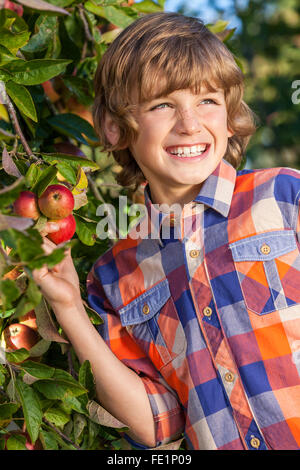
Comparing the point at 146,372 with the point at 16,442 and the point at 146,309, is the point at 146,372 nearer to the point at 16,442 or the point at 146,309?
the point at 146,309

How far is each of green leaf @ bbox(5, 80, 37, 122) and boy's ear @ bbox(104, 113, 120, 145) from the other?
0.43m

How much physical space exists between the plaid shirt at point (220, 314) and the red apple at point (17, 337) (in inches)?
8.2

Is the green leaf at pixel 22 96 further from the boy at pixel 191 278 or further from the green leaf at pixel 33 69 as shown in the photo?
the boy at pixel 191 278

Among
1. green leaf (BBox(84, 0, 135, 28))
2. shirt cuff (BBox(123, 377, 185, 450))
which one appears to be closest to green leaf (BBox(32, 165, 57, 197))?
shirt cuff (BBox(123, 377, 185, 450))

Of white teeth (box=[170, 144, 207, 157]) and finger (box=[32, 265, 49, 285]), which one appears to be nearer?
finger (box=[32, 265, 49, 285])

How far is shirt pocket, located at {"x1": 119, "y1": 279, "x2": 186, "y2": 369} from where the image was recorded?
1361mm

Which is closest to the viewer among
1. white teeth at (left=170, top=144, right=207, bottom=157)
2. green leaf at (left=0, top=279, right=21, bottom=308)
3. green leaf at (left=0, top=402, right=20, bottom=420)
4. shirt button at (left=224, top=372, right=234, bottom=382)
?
green leaf at (left=0, top=279, right=21, bottom=308)

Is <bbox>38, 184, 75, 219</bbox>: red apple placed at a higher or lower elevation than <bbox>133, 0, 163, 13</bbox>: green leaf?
lower

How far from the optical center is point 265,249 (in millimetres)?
1280

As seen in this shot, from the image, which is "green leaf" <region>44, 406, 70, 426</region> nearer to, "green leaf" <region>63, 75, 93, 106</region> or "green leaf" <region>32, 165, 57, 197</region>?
"green leaf" <region>32, 165, 57, 197</region>

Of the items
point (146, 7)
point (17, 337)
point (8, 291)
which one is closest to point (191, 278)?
point (17, 337)

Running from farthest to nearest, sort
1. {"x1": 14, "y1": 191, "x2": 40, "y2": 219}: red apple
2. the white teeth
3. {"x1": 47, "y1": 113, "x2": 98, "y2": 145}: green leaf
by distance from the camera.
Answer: {"x1": 47, "y1": 113, "x2": 98, "y2": 145}: green leaf < the white teeth < {"x1": 14, "y1": 191, "x2": 40, "y2": 219}: red apple
